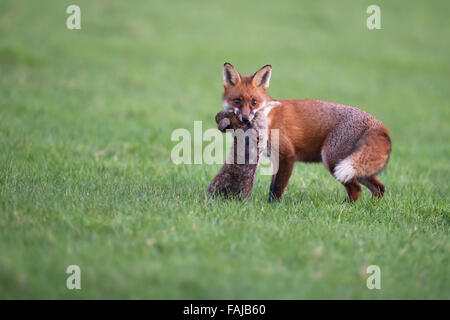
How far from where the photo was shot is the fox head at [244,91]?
Answer: 6008 mm

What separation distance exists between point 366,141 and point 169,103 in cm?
782

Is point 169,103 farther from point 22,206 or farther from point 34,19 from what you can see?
point 34,19

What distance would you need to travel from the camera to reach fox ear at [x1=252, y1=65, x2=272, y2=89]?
20.3ft

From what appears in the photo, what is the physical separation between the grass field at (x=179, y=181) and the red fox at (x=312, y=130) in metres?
0.50

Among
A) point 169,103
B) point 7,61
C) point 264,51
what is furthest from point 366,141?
point 264,51

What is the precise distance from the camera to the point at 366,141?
5.91 m

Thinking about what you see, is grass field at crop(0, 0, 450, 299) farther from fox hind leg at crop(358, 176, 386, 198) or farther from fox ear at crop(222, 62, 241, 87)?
fox ear at crop(222, 62, 241, 87)

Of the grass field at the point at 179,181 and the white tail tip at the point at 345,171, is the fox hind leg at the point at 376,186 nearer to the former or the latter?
the grass field at the point at 179,181

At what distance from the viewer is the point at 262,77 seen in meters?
Answer: 6.32

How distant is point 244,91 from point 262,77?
40 cm

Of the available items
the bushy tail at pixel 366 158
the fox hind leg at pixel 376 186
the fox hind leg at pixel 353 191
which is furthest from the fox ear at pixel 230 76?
the fox hind leg at pixel 376 186

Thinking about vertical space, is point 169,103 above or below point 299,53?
below

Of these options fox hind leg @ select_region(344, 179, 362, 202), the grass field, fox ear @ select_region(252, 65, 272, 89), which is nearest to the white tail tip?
the grass field

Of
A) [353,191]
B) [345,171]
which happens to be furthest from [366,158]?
[353,191]
